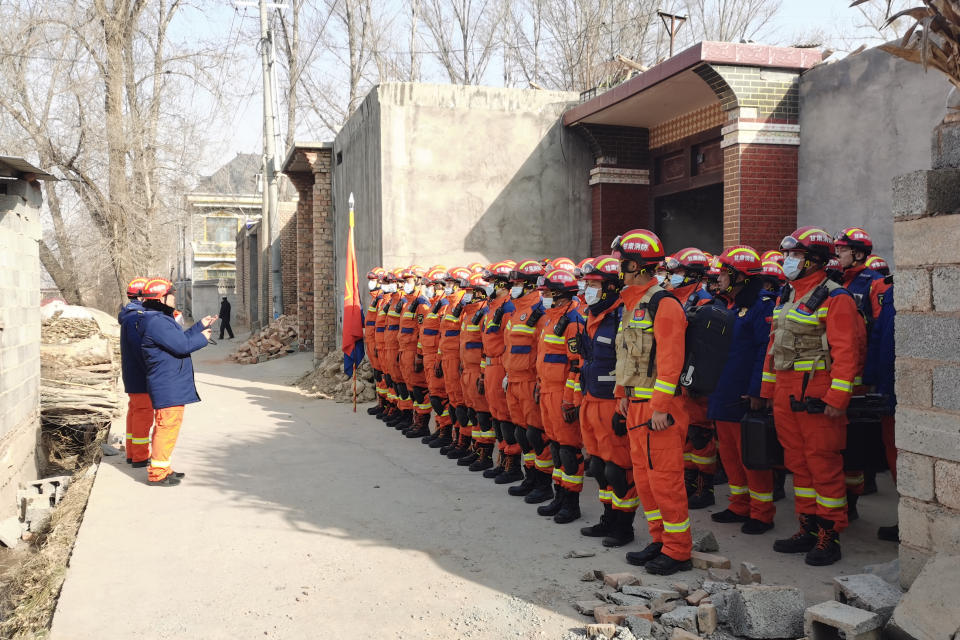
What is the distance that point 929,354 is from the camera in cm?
396

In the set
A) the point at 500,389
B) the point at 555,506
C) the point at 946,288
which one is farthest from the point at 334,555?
the point at 946,288

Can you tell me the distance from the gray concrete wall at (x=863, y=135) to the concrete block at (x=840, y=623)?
5628 millimetres

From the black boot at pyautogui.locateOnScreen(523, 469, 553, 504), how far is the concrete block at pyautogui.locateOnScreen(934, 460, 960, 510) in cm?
349

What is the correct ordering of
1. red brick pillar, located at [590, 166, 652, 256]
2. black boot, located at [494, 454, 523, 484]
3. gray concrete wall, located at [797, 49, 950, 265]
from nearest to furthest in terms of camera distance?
black boot, located at [494, 454, 523, 484] < gray concrete wall, located at [797, 49, 950, 265] < red brick pillar, located at [590, 166, 652, 256]

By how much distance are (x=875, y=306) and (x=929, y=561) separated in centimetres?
301

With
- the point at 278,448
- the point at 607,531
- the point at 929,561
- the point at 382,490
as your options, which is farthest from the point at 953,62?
the point at 278,448

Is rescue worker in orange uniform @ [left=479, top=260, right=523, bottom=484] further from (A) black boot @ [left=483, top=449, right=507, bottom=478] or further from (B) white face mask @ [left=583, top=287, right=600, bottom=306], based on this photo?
(B) white face mask @ [left=583, top=287, right=600, bottom=306]

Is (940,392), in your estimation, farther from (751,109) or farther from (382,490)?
(751,109)

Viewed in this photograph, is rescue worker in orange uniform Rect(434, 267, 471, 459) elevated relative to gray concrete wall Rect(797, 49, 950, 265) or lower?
lower

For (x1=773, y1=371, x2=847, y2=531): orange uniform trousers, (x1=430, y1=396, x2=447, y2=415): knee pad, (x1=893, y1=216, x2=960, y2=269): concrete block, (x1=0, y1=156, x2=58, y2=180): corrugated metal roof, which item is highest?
(x1=0, y1=156, x2=58, y2=180): corrugated metal roof

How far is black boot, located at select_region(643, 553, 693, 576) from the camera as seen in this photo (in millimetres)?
4934

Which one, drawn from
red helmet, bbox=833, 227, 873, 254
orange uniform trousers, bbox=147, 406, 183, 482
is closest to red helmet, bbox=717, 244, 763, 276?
red helmet, bbox=833, 227, 873, 254

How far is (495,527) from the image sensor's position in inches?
240

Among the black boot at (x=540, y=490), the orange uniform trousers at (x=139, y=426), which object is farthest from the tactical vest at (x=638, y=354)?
the orange uniform trousers at (x=139, y=426)
